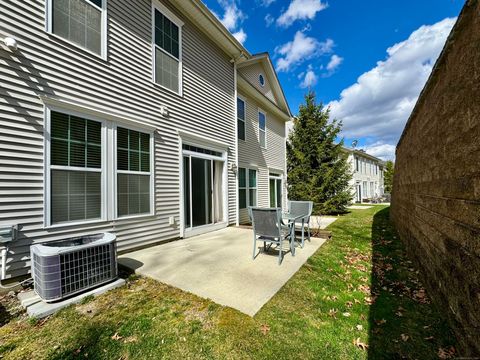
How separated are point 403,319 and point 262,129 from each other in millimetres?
9807

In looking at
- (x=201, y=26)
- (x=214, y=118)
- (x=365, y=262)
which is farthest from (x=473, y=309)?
(x=201, y=26)

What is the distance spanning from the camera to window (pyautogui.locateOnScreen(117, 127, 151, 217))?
4.71m

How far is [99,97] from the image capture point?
438 cm

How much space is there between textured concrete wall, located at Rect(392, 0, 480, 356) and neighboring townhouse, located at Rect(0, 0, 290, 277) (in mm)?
5343

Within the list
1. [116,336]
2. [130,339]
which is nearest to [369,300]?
[130,339]

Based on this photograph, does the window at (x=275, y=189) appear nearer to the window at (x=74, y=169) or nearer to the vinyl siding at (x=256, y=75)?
the vinyl siding at (x=256, y=75)

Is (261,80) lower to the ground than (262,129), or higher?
higher

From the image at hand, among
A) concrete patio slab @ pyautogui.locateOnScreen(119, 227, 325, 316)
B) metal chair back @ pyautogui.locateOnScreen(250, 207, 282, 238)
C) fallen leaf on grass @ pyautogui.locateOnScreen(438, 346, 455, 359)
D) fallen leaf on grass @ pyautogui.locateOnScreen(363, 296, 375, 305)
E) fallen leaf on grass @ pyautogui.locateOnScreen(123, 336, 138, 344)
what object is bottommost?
fallen leaf on grass @ pyautogui.locateOnScreen(363, 296, 375, 305)

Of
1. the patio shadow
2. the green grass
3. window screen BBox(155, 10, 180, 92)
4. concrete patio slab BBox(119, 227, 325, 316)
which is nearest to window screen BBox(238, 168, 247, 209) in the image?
concrete patio slab BBox(119, 227, 325, 316)

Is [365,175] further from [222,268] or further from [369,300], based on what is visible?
[222,268]

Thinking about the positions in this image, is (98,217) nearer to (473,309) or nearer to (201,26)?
(473,309)

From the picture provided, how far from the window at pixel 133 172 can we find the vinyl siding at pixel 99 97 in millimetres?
245

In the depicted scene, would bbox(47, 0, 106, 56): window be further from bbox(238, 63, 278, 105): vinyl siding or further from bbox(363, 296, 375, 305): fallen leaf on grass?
bbox(363, 296, 375, 305): fallen leaf on grass

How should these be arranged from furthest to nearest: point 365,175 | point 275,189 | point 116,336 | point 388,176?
point 388,176
point 365,175
point 275,189
point 116,336
